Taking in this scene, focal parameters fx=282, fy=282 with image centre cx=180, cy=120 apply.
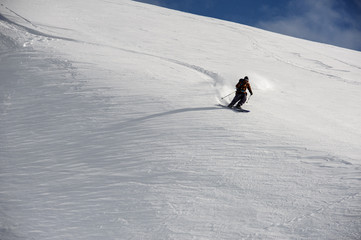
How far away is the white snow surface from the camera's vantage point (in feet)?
16.4

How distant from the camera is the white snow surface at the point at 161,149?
4996 mm

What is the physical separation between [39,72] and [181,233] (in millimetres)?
9530

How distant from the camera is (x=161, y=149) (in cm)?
702

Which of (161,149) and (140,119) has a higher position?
(140,119)

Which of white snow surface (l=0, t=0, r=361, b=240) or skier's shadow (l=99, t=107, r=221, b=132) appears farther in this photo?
skier's shadow (l=99, t=107, r=221, b=132)

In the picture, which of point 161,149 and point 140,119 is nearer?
→ point 161,149

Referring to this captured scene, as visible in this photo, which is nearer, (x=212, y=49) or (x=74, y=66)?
(x=74, y=66)

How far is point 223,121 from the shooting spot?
8.43 metres

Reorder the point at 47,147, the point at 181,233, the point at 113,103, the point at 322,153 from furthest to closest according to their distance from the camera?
1. the point at 113,103
2. the point at 47,147
3. the point at 322,153
4. the point at 181,233

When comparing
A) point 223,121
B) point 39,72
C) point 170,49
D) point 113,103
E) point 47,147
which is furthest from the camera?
point 170,49

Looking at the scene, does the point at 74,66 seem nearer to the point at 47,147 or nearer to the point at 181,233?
the point at 47,147

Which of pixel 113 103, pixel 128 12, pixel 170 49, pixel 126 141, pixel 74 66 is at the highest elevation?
pixel 128 12

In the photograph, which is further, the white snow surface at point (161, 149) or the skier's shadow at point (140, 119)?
the skier's shadow at point (140, 119)

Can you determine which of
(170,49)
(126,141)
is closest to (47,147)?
→ (126,141)
